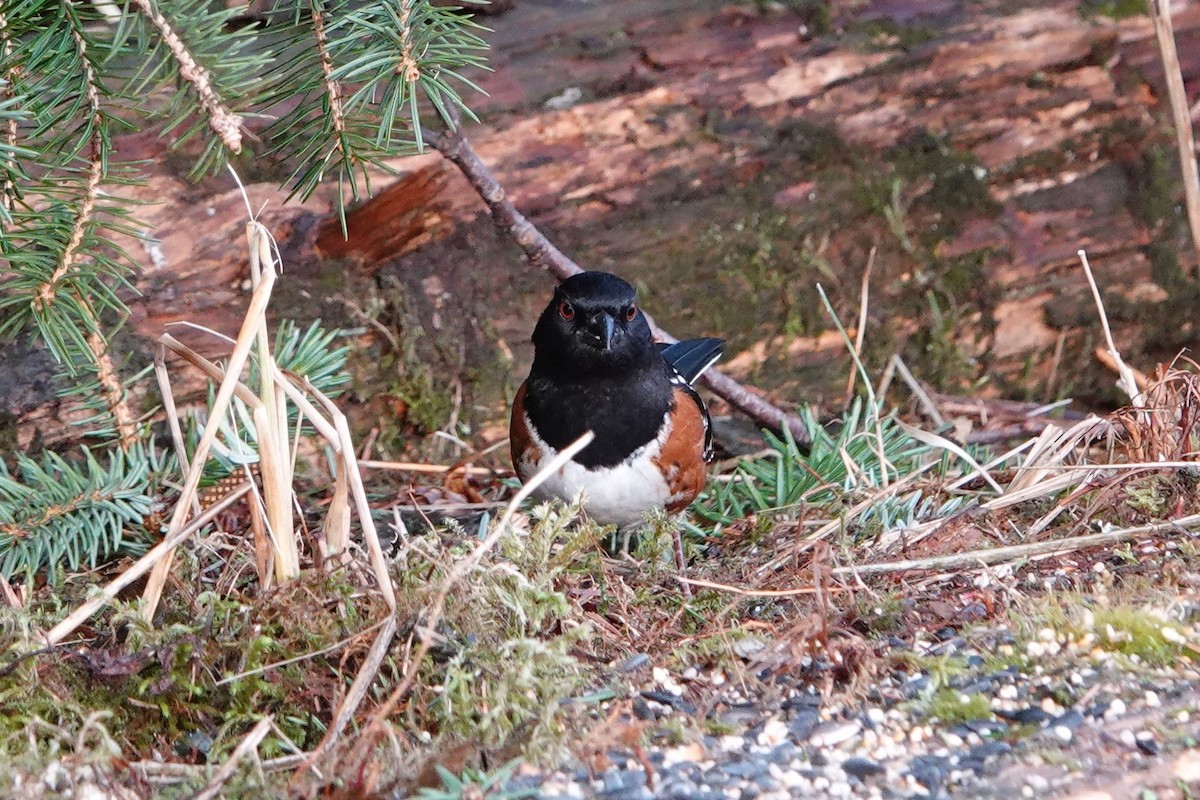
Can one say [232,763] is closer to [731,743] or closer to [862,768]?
[731,743]

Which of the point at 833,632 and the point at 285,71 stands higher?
the point at 285,71

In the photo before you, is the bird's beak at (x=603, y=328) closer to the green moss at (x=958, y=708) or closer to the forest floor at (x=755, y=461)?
the forest floor at (x=755, y=461)

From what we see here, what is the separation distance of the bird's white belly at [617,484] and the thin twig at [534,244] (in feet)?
1.43

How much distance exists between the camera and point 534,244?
3322mm

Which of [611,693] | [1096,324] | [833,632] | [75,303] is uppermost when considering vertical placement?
[75,303]

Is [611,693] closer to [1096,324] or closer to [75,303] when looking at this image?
→ [75,303]

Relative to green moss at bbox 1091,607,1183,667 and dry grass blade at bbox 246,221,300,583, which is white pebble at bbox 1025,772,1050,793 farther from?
dry grass blade at bbox 246,221,300,583

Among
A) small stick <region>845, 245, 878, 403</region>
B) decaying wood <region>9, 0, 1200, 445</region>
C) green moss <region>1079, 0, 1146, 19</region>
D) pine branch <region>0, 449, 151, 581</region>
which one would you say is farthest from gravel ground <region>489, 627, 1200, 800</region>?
green moss <region>1079, 0, 1146, 19</region>

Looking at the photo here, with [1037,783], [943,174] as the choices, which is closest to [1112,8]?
[943,174]

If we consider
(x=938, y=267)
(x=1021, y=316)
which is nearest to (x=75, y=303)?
(x=938, y=267)

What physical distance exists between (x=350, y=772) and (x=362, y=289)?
2.11 metres

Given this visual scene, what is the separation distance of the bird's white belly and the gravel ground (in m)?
0.99

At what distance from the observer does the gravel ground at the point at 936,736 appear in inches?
66.1

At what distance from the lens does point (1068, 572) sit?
7.75 ft
